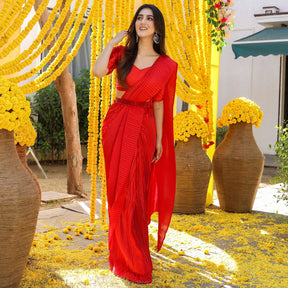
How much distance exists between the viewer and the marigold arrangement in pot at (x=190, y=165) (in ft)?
14.3

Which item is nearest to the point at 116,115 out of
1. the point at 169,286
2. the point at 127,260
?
the point at 127,260

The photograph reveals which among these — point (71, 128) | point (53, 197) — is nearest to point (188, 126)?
point (71, 128)

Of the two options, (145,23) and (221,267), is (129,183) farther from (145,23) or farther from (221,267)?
(145,23)

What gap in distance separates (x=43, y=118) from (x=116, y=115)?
5.06m

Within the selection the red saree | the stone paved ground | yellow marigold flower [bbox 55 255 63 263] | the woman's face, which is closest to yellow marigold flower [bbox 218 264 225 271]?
the stone paved ground

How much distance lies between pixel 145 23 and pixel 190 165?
1948mm

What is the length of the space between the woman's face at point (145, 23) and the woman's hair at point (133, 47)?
0.07 feet

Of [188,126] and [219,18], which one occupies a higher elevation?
[219,18]

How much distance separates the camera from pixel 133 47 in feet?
9.36

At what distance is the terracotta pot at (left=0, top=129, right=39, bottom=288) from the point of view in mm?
2111

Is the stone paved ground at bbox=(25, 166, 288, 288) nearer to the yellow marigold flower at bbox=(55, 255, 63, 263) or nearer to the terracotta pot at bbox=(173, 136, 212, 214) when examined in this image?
the yellow marigold flower at bbox=(55, 255, 63, 263)

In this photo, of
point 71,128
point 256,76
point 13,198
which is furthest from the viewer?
point 256,76

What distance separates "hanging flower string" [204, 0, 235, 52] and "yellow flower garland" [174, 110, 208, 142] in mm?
831

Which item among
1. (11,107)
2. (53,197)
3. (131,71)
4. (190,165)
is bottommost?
(53,197)
